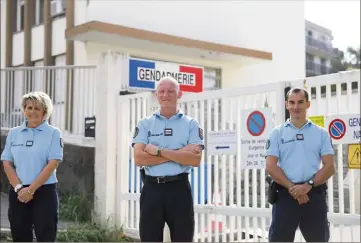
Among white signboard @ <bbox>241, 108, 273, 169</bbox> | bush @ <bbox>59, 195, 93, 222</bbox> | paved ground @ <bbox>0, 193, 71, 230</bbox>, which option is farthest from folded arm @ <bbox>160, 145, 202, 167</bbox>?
bush @ <bbox>59, 195, 93, 222</bbox>

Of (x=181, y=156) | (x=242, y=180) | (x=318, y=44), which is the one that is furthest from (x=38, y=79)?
(x=318, y=44)

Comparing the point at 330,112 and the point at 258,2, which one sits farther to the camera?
the point at 258,2

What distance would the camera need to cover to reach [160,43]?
1431 centimetres

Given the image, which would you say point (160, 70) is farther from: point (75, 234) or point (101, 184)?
point (75, 234)

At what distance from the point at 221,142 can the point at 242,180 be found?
53cm

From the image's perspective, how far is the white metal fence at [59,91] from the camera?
10.2 metres

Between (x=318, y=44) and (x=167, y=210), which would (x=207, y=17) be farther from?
(x=318, y=44)

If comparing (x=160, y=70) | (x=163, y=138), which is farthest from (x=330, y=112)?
(x=160, y=70)

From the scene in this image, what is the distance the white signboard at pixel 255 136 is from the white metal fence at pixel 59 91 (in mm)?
4229

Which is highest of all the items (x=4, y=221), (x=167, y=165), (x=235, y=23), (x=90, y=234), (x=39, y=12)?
(x=39, y=12)

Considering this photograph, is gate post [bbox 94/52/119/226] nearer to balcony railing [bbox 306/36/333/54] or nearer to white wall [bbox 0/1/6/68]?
white wall [bbox 0/1/6/68]

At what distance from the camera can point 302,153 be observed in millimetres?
4590

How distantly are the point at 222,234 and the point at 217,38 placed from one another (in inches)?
407

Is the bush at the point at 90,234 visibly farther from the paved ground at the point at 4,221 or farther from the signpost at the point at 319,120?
the signpost at the point at 319,120
